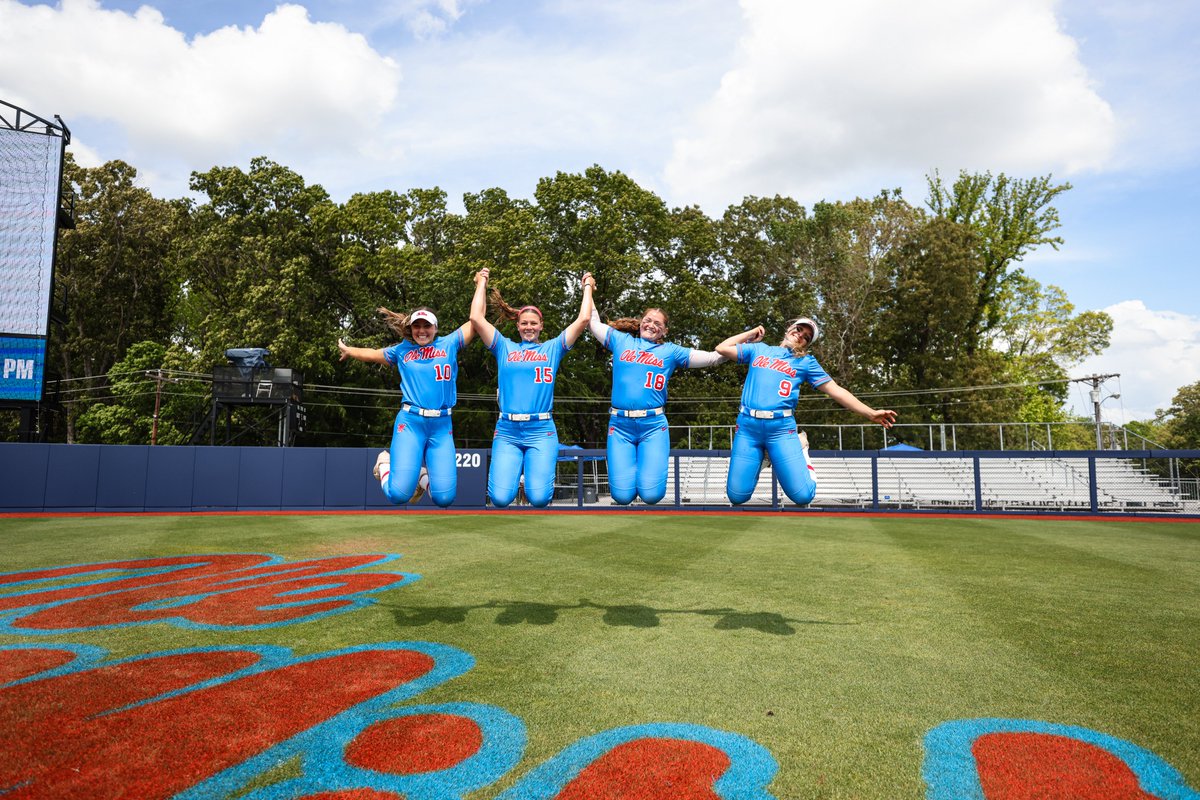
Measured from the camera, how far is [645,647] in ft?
21.6

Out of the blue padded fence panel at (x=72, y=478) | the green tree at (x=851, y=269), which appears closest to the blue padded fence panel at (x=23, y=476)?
the blue padded fence panel at (x=72, y=478)

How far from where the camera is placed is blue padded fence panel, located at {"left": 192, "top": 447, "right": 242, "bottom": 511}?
25203mm

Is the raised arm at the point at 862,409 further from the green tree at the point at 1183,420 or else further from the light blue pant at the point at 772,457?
the green tree at the point at 1183,420

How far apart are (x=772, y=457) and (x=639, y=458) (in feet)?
4.57

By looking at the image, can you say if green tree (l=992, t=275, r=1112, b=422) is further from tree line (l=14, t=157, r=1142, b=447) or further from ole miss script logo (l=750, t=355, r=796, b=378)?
ole miss script logo (l=750, t=355, r=796, b=378)

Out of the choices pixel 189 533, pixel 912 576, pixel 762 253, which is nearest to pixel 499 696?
pixel 912 576

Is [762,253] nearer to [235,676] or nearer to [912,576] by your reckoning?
[912,576]

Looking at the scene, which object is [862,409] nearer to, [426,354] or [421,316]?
[426,354]

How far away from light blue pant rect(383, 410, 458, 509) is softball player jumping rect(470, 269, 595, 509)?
491mm

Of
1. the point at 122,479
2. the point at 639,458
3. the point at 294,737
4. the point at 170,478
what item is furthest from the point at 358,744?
the point at 122,479

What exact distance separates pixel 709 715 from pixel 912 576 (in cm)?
688

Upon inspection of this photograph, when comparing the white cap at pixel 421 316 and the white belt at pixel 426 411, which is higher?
the white cap at pixel 421 316

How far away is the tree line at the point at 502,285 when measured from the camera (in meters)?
35.6

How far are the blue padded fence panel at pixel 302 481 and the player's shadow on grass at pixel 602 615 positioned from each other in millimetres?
19391
